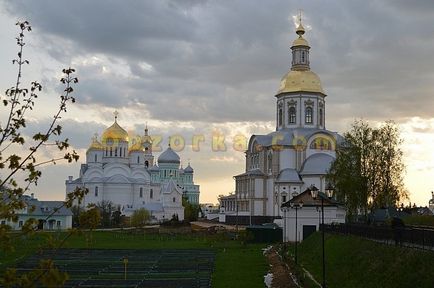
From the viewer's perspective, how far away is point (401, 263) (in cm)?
1712

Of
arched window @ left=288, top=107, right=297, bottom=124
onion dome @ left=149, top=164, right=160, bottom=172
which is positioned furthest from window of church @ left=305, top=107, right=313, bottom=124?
onion dome @ left=149, top=164, right=160, bottom=172

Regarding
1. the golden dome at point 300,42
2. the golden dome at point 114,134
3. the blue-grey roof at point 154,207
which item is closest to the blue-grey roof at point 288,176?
the golden dome at point 300,42

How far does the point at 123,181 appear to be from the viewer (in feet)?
318

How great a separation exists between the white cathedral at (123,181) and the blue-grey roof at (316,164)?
30.0 meters

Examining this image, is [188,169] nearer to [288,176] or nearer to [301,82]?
[301,82]

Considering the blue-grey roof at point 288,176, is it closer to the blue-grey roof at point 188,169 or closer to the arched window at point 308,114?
the arched window at point 308,114

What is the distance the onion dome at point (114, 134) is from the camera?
10006cm

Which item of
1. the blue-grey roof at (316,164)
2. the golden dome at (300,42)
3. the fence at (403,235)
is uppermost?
the golden dome at (300,42)

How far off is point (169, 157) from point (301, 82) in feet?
159

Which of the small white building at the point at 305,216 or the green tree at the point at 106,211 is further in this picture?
the green tree at the point at 106,211

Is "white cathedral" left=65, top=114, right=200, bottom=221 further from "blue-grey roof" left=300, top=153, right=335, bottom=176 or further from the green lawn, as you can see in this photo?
the green lawn

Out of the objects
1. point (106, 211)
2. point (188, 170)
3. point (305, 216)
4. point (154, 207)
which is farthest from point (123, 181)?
point (305, 216)

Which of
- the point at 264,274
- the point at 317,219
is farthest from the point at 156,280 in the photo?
the point at 317,219

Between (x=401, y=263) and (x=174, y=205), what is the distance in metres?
80.3
